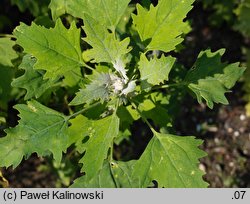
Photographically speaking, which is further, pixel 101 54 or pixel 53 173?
pixel 53 173

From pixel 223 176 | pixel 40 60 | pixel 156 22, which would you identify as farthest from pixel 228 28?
pixel 40 60

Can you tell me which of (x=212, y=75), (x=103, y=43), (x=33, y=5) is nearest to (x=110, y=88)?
(x=103, y=43)

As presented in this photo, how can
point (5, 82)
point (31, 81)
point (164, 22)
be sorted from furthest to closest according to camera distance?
1. point (5, 82)
2. point (31, 81)
3. point (164, 22)

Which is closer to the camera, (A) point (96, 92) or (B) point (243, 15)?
(A) point (96, 92)

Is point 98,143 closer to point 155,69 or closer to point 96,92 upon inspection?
Result: point 96,92

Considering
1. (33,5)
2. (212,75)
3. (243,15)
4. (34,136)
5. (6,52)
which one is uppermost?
(33,5)

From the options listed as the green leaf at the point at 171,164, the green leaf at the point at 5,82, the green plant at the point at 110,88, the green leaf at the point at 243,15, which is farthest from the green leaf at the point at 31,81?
the green leaf at the point at 243,15

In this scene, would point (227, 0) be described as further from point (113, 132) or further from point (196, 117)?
point (113, 132)
